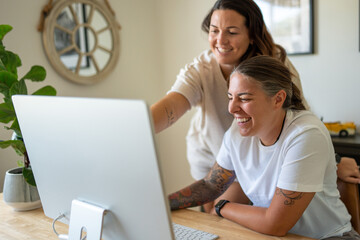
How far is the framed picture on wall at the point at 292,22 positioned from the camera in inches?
103

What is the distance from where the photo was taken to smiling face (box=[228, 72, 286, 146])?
4.23 ft

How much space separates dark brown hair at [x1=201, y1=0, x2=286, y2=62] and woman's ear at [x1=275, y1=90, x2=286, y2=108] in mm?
368

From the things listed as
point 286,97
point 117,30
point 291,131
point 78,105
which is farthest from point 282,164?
point 117,30

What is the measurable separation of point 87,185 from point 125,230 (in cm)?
15

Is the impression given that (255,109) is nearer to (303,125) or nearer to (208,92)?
(303,125)

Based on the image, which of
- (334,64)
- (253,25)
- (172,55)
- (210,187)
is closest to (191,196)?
(210,187)

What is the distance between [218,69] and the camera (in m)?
1.77

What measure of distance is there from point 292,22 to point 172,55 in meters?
1.11

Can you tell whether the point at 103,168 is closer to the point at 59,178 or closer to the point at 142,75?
the point at 59,178

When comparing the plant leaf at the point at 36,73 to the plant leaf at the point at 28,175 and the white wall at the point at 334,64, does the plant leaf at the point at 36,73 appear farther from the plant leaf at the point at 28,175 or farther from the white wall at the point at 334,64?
the white wall at the point at 334,64

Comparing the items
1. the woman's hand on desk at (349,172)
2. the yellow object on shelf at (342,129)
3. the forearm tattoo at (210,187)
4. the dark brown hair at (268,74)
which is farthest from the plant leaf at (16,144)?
the yellow object on shelf at (342,129)

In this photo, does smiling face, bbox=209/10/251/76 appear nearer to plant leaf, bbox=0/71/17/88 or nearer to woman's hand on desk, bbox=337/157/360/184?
woman's hand on desk, bbox=337/157/360/184

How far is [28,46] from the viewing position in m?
2.37

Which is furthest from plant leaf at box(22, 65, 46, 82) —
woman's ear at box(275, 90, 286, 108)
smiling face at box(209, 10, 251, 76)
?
woman's ear at box(275, 90, 286, 108)
